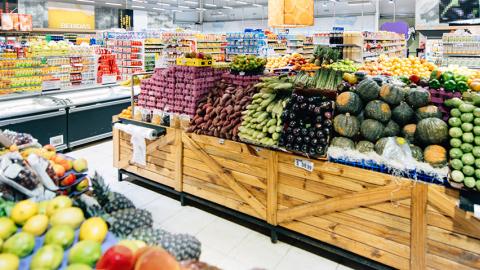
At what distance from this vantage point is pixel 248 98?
13.1 ft

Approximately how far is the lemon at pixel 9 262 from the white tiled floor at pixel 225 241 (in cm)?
192

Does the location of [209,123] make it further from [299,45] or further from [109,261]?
[299,45]

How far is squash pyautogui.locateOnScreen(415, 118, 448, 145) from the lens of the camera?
283 centimetres

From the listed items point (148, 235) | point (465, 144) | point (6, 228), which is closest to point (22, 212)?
point (6, 228)

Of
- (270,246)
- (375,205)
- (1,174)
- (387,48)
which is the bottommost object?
(270,246)

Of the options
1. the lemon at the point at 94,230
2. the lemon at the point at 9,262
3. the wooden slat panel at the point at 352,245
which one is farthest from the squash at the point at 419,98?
the lemon at the point at 9,262

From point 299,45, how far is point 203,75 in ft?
46.9

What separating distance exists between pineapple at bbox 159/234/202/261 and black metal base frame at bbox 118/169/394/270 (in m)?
1.90

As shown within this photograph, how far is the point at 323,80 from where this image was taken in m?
3.61

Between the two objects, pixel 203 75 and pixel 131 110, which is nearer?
pixel 203 75

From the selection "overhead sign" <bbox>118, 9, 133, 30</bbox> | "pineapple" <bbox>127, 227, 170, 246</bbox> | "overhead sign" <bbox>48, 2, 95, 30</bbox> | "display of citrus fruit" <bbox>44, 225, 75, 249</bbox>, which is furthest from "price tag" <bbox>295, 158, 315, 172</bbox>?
"overhead sign" <bbox>48, 2, 95, 30</bbox>

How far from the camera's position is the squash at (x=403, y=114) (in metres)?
3.08

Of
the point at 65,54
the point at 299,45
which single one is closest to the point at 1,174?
the point at 65,54

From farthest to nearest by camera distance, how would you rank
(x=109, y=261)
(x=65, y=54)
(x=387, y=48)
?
(x=387, y=48) → (x=65, y=54) → (x=109, y=261)
